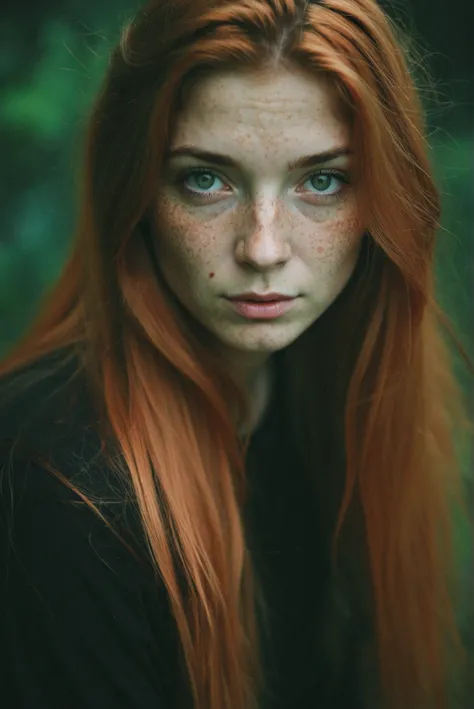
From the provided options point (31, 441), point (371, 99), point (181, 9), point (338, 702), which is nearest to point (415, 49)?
point (371, 99)

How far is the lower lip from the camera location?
75 centimetres

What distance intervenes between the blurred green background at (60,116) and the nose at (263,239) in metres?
0.16

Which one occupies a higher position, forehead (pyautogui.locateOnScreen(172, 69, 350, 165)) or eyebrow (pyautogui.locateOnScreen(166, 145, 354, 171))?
forehead (pyautogui.locateOnScreen(172, 69, 350, 165))

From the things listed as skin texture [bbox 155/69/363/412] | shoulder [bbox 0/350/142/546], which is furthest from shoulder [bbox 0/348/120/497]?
skin texture [bbox 155/69/363/412]

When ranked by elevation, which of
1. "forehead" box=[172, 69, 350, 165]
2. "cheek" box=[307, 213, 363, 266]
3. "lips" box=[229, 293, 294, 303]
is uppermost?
"forehead" box=[172, 69, 350, 165]

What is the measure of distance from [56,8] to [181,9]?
14 cm

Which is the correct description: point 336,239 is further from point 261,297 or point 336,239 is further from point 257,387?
point 257,387

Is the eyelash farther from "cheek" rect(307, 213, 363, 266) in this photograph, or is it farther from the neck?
the neck

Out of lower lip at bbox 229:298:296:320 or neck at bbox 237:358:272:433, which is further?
neck at bbox 237:358:272:433

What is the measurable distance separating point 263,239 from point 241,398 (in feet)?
0.62

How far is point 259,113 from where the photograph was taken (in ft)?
2.31

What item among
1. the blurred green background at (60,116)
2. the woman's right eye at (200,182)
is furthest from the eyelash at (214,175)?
the blurred green background at (60,116)

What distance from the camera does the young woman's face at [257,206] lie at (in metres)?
0.70

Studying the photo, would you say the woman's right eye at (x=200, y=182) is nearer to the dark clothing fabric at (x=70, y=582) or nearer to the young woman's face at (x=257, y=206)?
the young woman's face at (x=257, y=206)
